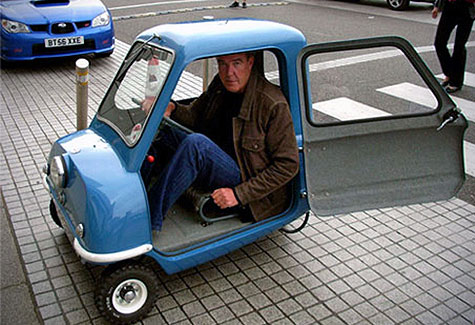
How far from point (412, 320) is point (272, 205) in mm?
1189

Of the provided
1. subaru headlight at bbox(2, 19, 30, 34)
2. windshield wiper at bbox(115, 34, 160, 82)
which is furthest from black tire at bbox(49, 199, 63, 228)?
subaru headlight at bbox(2, 19, 30, 34)

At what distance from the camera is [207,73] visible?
4.98 m

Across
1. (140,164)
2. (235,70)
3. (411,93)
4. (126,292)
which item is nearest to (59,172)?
(140,164)

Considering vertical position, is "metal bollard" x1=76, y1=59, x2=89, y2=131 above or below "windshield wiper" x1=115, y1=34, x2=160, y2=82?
below

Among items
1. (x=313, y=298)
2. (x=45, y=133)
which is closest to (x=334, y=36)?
(x=45, y=133)

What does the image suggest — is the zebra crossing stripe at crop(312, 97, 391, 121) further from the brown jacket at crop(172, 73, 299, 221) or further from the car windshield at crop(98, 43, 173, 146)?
the car windshield at crop(98, 43, 173, 146)

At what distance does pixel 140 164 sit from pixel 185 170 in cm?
30

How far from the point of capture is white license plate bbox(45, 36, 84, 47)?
8.43 meters

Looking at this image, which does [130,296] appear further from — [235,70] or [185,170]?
[235,70]

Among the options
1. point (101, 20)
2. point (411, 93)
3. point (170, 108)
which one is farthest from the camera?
point (101, 20)

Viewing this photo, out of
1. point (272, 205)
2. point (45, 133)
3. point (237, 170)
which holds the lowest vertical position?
point (45, 133)

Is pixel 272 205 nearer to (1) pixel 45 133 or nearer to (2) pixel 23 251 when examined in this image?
(2) pixel 23 251

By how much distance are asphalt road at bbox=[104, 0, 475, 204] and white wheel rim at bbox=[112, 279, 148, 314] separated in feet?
20.4

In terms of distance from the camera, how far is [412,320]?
3.34 meters
